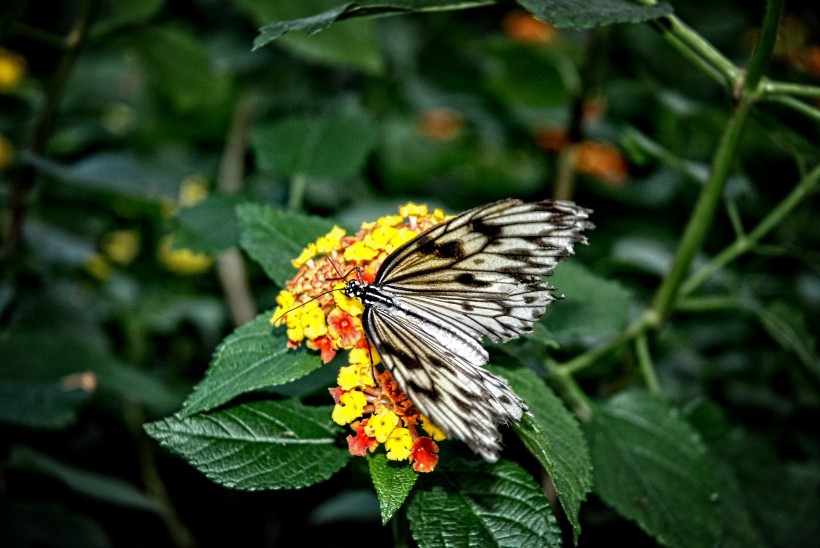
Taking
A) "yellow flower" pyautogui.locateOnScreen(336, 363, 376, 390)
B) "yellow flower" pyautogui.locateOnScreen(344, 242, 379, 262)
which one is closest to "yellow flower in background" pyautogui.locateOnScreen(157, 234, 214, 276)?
"yellow flower" pyautogui.locateOnScreen(344, 242, 379, 262)

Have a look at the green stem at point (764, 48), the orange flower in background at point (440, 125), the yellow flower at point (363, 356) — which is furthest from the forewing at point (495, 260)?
the orange flower in background at point (440, 125)

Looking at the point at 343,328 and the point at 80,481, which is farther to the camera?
the point at 80,481

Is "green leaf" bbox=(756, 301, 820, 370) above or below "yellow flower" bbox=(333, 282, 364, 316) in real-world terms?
below

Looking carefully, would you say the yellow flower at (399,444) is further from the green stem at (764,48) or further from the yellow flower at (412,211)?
the green stem at (764,48)

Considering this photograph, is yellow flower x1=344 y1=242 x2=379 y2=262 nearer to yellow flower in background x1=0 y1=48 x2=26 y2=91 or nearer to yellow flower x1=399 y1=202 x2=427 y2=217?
yellow flower x1=399 y1=202 x2=427 y2=217

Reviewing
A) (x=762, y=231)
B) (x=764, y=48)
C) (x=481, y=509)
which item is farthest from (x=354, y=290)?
(x=762, y=231)

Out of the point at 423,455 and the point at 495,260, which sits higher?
the point at 495,260

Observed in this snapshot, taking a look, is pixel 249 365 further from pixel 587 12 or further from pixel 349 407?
pixel 587 12
